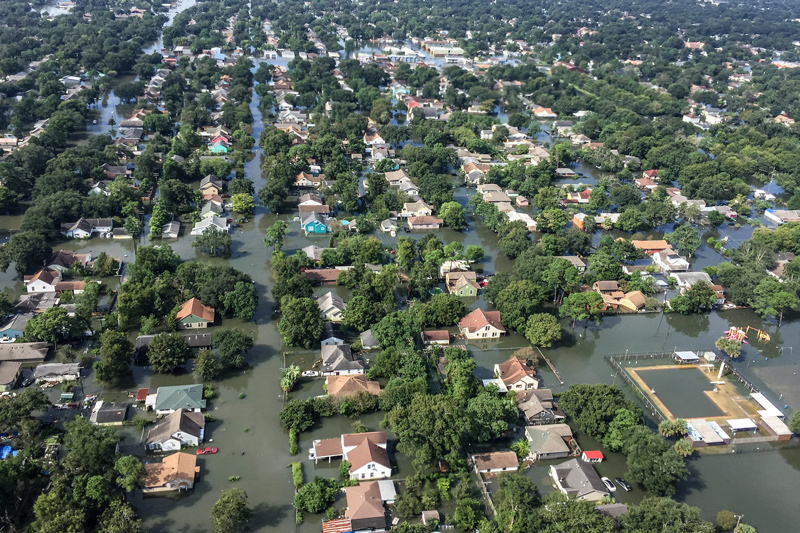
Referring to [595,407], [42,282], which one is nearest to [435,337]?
[595,407]

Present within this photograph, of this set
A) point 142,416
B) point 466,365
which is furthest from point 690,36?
point 142,416

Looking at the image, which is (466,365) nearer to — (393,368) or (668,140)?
(393,368)

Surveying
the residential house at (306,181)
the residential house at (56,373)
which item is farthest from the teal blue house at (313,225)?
the residential house at (56,373)

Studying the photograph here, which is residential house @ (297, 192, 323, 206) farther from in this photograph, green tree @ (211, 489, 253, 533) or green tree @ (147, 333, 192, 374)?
green tree @ (211, 489, 253, 533)

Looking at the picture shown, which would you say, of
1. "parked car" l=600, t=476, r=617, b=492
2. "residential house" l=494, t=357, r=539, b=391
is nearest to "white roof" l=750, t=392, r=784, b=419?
"parked car" l=600, t=476, r=617, b=492

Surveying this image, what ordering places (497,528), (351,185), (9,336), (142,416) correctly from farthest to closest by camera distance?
(351,185) < (9,336) < (142,416) < (497,528)

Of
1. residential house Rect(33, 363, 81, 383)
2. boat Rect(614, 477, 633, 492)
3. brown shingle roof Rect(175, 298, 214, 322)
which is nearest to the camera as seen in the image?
boat Rect(614, 477, 633, 492)
